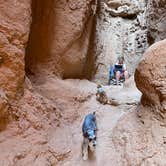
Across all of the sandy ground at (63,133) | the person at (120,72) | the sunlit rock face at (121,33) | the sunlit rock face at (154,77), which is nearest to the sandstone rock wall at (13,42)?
the sandy ground at (63,133)

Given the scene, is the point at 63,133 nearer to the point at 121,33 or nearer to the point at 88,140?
the point at 88,140

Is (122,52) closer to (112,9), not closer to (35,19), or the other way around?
(112,9)

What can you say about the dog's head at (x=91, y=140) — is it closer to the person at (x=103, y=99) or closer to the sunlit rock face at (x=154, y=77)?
the sunlit rock face at (x=154, y=77)

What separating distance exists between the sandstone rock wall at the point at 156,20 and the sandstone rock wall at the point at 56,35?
6.99ft

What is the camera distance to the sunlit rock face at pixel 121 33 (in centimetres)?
869

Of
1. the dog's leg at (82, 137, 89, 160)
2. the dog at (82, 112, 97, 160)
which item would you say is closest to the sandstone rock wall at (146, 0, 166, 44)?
the dog at (82, 112, 97, 160)

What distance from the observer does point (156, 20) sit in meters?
7.41

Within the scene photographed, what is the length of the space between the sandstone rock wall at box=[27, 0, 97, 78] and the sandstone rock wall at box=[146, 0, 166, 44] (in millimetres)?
2131

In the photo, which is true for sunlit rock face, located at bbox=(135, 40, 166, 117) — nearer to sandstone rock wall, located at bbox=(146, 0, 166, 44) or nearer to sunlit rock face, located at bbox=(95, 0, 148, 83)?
sandstone rock wall, located at bbox=(146, 0, 166, 44)

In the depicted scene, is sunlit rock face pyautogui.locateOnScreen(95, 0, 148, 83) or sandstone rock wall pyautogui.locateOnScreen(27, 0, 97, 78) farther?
sunlit rock face pyautogui.locateOnScreen(95, 0, 148, 83)

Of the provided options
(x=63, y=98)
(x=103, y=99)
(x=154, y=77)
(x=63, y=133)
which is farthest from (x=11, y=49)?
(x=103, y=99)

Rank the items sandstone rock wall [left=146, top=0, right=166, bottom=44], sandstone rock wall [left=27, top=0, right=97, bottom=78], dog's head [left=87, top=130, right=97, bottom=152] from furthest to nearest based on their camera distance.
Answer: sandstone rock wall [left=146, top=0, right=166, bottom=44], sandstone rock wall [left=27, top=0, right=97, bottom=78], dog's head [left=87, top=130, right=97, bottom=152]

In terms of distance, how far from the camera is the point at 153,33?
760 centimetres

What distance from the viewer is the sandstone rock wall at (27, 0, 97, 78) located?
5.54 metres
